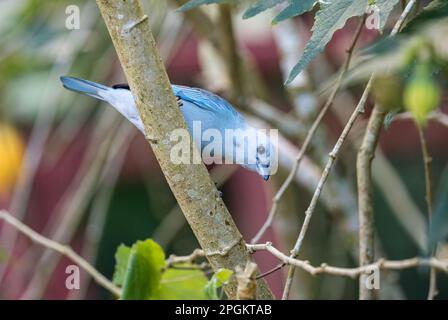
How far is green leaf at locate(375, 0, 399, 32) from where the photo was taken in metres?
1.06

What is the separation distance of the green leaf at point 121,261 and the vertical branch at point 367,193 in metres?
0.43

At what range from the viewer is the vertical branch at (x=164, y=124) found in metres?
1.08

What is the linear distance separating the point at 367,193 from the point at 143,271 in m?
0.45

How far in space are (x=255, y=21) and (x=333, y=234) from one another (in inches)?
39.9

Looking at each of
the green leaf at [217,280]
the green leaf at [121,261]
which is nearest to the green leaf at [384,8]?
the green leaf at [217,280]

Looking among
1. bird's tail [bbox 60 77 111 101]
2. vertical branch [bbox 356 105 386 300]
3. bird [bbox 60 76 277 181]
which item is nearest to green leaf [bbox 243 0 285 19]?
vertical branch [bbox 356 105 386 300]

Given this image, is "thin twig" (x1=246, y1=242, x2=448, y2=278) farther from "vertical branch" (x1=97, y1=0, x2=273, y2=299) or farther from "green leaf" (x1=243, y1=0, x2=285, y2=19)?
"green leaf" (x1=243, y1=0, x2=285, y2=19)

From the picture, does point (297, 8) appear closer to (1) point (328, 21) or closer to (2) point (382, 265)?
(1) point (328, 21)

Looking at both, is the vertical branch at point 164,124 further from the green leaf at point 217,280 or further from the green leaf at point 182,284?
the green leaf at point 182,284

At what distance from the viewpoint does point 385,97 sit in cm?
98

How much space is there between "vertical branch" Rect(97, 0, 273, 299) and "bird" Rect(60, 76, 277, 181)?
0.54 m

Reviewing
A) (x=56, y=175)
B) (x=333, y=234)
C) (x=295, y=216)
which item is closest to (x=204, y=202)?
(x=295, y=216)

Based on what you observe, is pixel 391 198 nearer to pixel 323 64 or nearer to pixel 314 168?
pixel 314 168

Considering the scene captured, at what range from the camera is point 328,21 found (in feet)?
3.57
